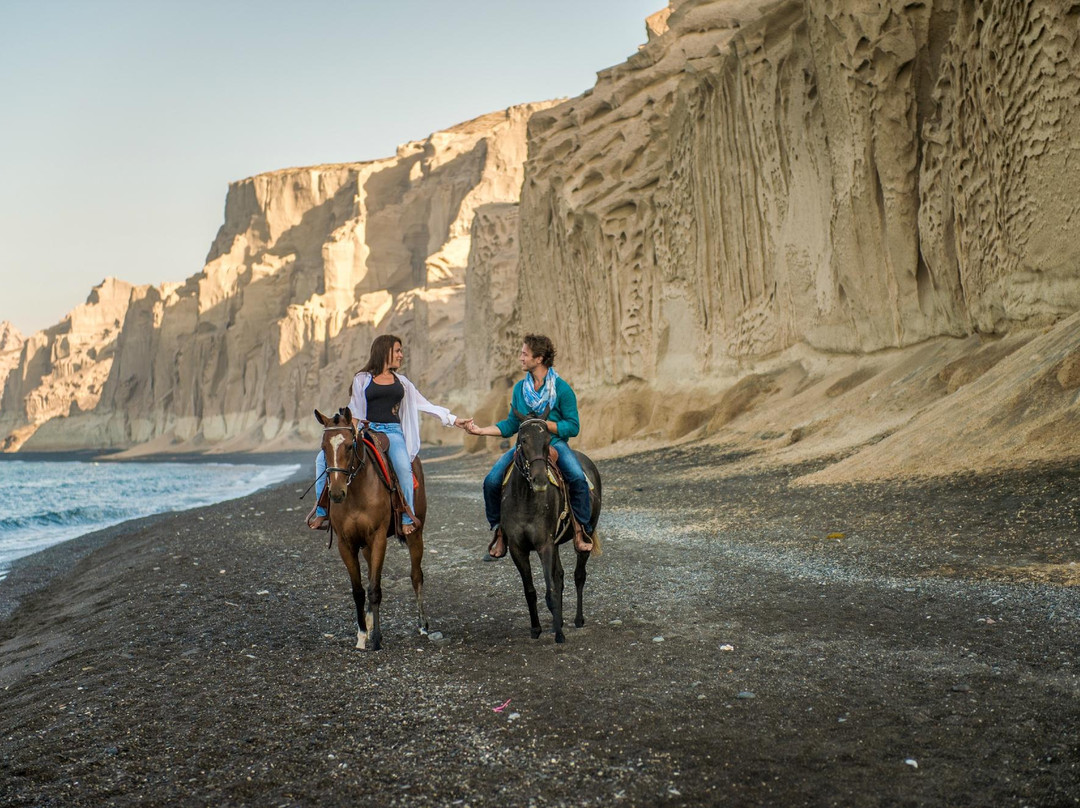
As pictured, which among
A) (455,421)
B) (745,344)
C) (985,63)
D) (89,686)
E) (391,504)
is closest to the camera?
(89,686)

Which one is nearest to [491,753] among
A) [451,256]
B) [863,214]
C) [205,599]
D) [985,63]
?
[205,599]

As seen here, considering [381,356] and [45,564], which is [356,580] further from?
[45,564]

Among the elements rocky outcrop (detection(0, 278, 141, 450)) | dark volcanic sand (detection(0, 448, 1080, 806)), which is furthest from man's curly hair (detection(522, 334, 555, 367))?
rocky outcrop (detection(0, 278, 141, 450))

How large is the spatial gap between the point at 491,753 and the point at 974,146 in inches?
666

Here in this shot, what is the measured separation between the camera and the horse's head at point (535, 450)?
6426mm

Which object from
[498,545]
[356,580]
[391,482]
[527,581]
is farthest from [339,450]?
[527,581]

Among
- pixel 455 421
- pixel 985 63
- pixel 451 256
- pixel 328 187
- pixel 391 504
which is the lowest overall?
pixel 391 504

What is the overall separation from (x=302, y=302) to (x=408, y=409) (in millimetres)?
106014

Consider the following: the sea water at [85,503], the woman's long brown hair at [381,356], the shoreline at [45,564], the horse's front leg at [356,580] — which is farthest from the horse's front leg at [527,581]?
the sea water at [85,503]

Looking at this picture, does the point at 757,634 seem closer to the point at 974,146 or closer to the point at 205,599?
the point at 205,599

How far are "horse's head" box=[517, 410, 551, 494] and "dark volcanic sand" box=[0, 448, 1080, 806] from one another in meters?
1.30

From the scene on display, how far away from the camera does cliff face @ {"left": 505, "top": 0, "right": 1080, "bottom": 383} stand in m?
15.7

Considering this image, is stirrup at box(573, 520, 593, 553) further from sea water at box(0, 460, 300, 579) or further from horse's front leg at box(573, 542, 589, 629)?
sea water at box(0, 460, 300, 579)

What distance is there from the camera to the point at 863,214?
21422 millimetres
